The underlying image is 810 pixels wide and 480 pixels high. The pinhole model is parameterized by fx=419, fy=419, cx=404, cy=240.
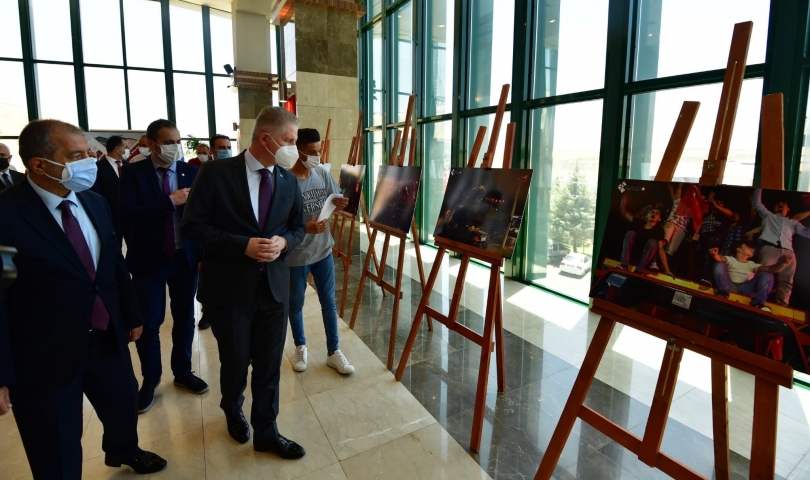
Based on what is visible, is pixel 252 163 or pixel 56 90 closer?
pixel 252 163

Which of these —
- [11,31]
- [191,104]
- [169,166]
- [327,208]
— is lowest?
[327,208]

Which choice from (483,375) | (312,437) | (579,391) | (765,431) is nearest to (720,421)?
(765,431)

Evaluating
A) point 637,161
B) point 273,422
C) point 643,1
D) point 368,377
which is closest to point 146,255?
point 273,422

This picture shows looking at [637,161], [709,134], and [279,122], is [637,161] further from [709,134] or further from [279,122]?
[279,122]

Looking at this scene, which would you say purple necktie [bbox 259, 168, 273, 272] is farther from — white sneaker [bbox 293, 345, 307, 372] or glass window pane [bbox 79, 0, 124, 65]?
glass window pane [bbox 79, 0, 124, 65]

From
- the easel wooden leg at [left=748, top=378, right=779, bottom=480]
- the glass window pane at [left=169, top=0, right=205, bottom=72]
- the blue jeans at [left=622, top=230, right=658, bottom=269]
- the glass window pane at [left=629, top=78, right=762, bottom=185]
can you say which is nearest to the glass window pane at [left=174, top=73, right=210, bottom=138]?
the glass window pane at [left=169, top=0, right=205, bottom=72]

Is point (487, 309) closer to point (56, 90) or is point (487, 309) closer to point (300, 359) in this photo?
point (300, 359)

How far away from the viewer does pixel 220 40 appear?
41.8 feet

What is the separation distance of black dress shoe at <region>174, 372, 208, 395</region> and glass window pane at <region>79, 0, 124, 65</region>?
12005mm

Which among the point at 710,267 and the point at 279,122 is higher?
the point at 279,122

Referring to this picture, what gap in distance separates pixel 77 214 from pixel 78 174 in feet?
0.54

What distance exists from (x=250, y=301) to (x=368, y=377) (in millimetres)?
1324

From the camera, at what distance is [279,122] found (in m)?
1.92

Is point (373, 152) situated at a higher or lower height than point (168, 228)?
higher
